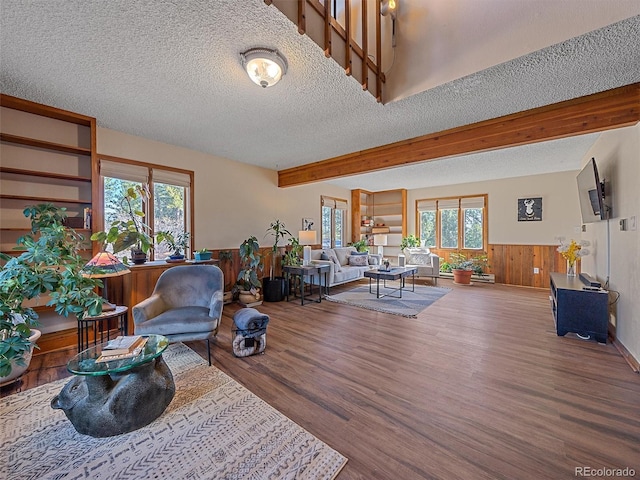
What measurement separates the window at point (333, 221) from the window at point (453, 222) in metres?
2.33

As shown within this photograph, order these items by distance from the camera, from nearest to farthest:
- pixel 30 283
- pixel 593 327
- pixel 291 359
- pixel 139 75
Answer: pixel 30 283
pixel 139 75
pixel 291 359
pixel 593 327

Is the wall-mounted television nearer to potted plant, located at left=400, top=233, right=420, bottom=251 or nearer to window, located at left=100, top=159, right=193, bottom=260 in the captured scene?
potted plant, located at left=400, top=233, right=420, bottom=251

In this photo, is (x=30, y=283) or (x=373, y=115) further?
(x=373, y=115)

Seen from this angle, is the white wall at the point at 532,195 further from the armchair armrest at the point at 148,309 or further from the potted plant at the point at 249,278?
the armchair armrest at the point at 148,309

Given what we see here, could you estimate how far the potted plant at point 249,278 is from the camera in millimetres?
4418

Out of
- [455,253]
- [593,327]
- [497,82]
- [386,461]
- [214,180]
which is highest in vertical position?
[497,82]

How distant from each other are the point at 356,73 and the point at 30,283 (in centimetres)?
269

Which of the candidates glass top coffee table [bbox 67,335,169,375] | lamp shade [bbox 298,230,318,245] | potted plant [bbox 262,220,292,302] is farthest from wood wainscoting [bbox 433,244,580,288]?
glass top coffee table [bbox 67,335,169,375]

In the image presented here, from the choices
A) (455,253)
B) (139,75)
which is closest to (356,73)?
(139,75)

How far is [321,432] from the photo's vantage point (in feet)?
5.33

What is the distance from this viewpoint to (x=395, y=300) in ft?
15.7

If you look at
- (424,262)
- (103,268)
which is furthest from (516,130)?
(103,268)

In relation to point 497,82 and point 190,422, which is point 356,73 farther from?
point 190,422

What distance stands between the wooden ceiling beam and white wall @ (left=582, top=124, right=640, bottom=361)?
275 mm
